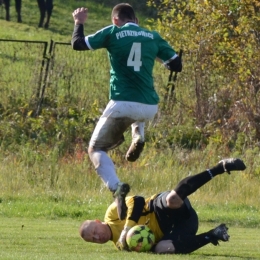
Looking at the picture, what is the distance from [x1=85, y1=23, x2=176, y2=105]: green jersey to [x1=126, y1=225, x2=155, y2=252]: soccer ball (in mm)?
1426

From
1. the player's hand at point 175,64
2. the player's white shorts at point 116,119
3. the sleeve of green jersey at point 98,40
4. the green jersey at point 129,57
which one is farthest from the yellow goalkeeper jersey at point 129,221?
the sleeve of green jersey at point 98,40

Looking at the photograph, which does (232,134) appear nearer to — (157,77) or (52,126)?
(157,77)

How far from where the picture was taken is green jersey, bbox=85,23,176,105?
1003cm

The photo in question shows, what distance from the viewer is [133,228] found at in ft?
32.0

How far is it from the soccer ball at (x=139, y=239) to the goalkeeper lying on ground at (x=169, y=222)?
82 millimetres

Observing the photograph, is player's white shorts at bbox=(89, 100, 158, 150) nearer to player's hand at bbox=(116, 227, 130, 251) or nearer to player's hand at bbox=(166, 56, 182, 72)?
player's hand at bbox=(166, 56, 182, 72)

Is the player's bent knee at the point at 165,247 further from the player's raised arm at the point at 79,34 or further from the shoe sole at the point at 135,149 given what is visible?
the player's raised arm at the point at 79,34

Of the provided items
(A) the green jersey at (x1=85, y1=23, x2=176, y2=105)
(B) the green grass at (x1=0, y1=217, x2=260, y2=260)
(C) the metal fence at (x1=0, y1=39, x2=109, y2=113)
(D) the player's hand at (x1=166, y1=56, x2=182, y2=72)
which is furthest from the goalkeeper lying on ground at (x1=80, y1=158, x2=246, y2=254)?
(C) the metal fence at (x1=0, y1=39, x2=109, y2=113)

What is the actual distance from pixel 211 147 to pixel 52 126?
11.7 feet

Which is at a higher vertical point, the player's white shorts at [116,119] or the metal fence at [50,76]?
the metal fence at [50,76]

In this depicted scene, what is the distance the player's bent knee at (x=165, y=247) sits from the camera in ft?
31.7

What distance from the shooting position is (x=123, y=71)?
33.2 ft

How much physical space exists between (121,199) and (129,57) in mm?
1539

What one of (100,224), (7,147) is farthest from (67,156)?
(100,224)
